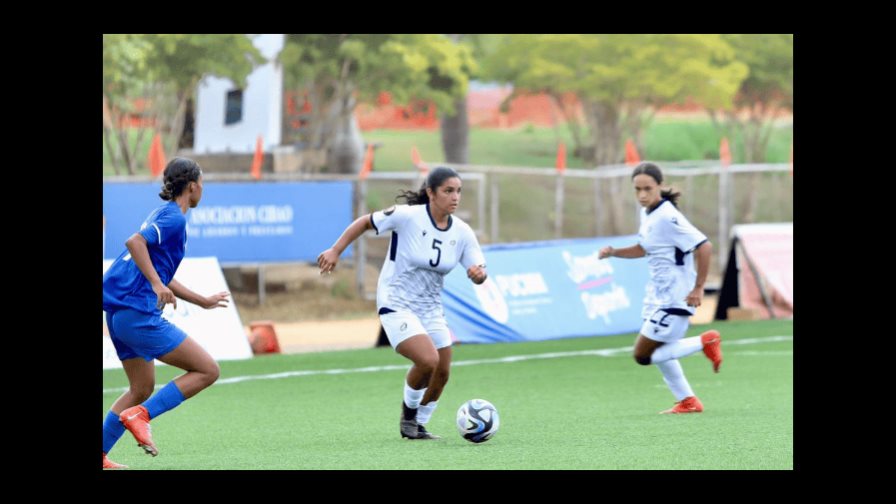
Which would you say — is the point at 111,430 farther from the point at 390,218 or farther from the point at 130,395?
the point at 390,218

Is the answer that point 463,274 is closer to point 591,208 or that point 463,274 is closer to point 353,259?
point 353,259

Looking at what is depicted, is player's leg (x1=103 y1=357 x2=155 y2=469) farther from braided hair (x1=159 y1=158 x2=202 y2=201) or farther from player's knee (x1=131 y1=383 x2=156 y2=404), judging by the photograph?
braided hair (x1=159 y1=158 x2=202 y2=201)

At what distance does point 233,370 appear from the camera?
17.0m

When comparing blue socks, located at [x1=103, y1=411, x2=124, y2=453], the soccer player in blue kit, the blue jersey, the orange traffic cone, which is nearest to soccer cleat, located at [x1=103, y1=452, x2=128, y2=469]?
the soccer player in blue kit

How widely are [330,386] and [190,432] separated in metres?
3.80

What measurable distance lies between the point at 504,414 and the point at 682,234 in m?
2.03

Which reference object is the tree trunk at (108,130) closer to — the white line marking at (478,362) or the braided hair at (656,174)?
the white line marking at (478,362)

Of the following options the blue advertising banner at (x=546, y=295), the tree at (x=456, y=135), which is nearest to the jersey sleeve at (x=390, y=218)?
the blue advertising banner at (x=546, y=295)

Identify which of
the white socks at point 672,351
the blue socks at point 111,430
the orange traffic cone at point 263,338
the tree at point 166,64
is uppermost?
the tree at point 166,64

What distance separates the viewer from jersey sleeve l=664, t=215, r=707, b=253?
12.1 meters

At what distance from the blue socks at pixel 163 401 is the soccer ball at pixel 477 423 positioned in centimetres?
196

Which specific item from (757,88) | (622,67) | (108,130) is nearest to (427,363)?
(108,130)

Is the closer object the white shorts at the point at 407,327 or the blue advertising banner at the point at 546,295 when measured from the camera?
the white shorts at the point at 407,327

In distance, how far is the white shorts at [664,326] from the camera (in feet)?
39.9
